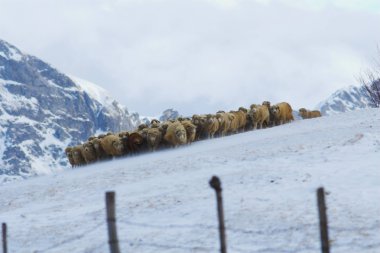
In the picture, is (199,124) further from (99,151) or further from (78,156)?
(78,156)

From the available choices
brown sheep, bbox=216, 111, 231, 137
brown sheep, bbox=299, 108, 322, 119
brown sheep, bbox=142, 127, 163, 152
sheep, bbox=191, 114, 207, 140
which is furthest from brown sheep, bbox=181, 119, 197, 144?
brown sheep, bbox=299, 108, 322, 119

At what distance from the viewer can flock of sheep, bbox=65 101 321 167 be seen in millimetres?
29094

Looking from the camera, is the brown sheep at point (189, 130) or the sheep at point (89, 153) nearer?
the brown sheep at point (189, 130)

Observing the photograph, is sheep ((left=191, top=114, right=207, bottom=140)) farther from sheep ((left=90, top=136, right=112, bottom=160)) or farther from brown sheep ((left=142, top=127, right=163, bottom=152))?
sheep ((left=90, top=136, right=112, bottom=160))

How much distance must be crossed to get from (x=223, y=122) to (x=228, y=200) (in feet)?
53.6

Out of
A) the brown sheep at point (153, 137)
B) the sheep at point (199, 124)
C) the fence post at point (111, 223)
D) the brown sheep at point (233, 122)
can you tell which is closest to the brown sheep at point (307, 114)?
the brown sheep at point (233, 122)

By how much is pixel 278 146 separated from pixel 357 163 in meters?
4.94

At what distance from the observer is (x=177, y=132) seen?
28.5m

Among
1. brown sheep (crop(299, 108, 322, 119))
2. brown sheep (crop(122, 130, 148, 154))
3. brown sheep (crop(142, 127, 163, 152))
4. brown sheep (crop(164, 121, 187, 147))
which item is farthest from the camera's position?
brown sheep (crop(299, 108, 322, 119))

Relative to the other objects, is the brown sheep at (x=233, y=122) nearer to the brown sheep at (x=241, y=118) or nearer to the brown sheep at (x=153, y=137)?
the brown sheep at (x=241, y=118)

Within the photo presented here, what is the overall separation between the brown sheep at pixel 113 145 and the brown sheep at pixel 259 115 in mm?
6468

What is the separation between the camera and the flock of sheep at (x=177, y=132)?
29094mm

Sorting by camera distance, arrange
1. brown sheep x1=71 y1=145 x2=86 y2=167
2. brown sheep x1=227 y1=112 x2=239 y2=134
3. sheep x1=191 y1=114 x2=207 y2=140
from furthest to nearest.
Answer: brown sheep x1=227 y1=112 x2=239 y2=134
brown sheep x1=71 y1=145 x2=86 y2=167
sheep x1=191 y1=114 x2=207 y2=140

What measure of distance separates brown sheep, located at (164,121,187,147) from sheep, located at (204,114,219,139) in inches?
101
